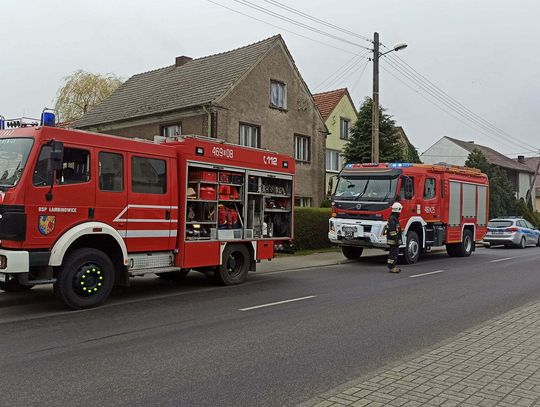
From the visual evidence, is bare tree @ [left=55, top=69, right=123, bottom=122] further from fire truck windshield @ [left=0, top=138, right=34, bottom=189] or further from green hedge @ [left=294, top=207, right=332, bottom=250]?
fire truck windshield @ [left=0, top=138, right=34, bottom=189]

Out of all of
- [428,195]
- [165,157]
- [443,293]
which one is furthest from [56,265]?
[428,195]

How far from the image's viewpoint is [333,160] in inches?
1448

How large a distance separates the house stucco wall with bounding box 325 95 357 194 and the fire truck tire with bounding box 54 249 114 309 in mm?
27949

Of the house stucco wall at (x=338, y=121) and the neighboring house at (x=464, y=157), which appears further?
the neighboring house at (x=464, y=157)

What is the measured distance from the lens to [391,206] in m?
15.3

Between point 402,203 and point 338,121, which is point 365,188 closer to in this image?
point 402,203

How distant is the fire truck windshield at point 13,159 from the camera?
7.64 m

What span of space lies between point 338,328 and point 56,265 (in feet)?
13.9

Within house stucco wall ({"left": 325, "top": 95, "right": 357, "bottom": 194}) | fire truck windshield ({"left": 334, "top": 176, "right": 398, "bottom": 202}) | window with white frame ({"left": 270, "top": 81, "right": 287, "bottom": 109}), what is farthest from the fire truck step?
house stucco wall ({"left": 325, "top": 95, "right": 357, "bottom": 194})

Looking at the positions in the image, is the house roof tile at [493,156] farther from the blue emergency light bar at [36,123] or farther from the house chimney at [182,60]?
the blue emergency light bar at [36,123]

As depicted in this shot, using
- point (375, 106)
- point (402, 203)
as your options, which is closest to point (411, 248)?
point (402, 203)

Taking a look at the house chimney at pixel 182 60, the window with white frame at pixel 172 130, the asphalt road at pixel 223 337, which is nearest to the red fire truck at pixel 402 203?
the asphalt road at pixel 223 337

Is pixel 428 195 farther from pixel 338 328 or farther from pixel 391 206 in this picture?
pixel 338 328

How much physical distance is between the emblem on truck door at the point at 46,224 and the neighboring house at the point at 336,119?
93.4 ft
